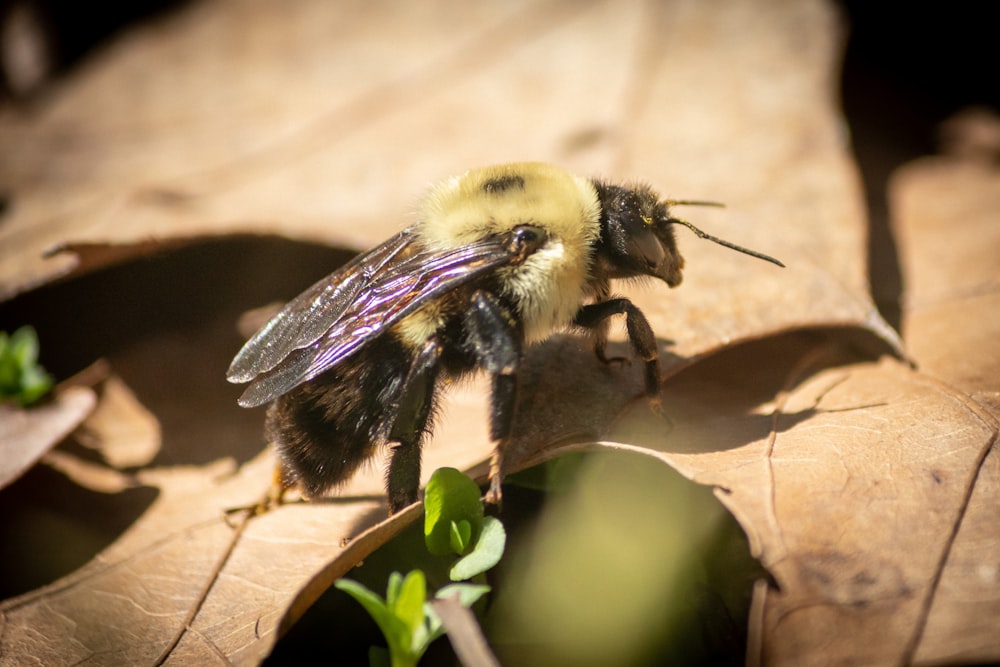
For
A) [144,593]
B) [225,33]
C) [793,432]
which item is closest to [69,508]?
[144,593]

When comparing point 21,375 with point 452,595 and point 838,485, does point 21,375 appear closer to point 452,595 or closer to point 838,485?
point 452,595

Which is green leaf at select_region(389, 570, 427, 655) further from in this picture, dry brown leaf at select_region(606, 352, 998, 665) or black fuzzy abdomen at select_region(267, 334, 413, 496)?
dry brown leaf at select_region(606, 352, 998, 665)

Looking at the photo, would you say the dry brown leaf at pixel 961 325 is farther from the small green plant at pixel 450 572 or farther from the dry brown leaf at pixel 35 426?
the dry brown leaf at pixel 35 426

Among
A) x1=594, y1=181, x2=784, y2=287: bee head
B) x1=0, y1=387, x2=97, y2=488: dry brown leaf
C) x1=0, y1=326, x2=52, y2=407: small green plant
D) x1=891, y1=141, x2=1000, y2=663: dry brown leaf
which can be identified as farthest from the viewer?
x1=0, y1=326, x2=52, y2=407: small green plant

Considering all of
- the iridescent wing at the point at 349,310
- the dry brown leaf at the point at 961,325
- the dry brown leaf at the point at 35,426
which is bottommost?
the dry brown leaf at the point at 961,325

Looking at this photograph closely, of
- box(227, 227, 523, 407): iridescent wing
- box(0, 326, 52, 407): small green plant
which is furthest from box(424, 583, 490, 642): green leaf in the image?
box(0, 326, 52, 407): small green plant

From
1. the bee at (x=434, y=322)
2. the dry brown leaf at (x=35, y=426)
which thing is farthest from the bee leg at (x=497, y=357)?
the dry brown leaf at (x=35, y=426)

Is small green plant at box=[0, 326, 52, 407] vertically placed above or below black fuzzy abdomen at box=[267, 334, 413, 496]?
above
